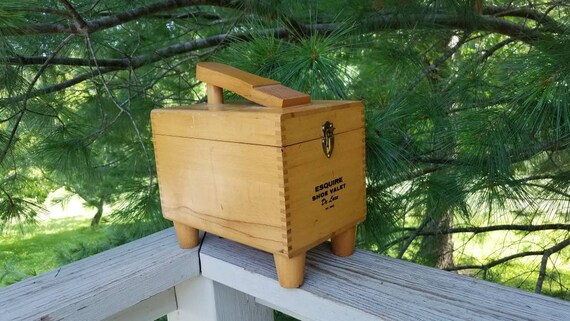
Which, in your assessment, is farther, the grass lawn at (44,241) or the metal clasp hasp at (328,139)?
the grass lawn at (44,241)

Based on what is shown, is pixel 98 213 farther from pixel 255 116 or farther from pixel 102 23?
pixel 255 116

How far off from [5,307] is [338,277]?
0.35 metres

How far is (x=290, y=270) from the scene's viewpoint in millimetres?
475

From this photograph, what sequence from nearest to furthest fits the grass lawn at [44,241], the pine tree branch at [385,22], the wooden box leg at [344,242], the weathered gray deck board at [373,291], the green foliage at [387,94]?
the weathered gray deck board at [373,291] → the wooden box leg at [344,242] → the green foliage at [387,94] → the pine tree branch at [385,22] → the grass lawn at [44,241]

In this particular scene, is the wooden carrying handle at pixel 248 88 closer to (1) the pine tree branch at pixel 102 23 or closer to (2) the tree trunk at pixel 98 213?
(1) the pine tree branch at pixel 102 23

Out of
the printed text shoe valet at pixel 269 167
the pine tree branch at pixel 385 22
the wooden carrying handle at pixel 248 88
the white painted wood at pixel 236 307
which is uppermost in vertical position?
the pine tree branch at pixel 385 22

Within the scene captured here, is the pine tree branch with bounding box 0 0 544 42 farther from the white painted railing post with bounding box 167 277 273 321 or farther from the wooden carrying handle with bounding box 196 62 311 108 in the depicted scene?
the white painted railing post with bounding box 167 277 273 321

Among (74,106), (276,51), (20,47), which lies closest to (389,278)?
(276,51)

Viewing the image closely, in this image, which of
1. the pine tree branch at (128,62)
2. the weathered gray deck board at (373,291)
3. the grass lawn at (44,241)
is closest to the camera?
the weathered gray deck board at (373,291)

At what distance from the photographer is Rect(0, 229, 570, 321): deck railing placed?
423mm

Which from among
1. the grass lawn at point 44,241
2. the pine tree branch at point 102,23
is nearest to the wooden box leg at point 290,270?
the pine tree branch at point 102,23

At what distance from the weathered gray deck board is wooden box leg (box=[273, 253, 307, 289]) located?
0.01 meters

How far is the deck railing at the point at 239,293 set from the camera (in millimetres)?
423

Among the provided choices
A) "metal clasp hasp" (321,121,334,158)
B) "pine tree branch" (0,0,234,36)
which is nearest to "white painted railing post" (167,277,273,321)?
"metal clasp hasp" (321,121,334,158)
